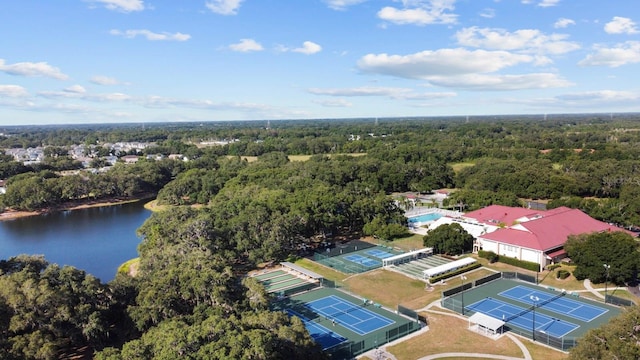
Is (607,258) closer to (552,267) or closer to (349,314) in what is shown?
(552,267)

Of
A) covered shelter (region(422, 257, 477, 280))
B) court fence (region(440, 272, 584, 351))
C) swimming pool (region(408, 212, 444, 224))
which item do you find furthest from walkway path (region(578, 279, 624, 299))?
swimming pool (region(408, 212, 444, 224))

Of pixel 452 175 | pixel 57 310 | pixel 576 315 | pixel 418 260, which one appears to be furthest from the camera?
pixel 452 175

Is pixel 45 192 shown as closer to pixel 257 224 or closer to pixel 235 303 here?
pixel 257 224

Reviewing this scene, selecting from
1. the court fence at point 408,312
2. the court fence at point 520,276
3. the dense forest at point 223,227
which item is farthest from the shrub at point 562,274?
the dense forest at point 223,227

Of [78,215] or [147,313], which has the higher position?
[147,313]

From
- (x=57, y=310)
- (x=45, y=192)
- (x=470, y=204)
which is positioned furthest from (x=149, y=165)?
(x=57, y=310)

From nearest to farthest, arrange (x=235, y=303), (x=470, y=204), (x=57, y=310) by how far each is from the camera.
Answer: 1. (x=57, y=310)
2. (x=235, y=303)
3. (x=470, y=204)
